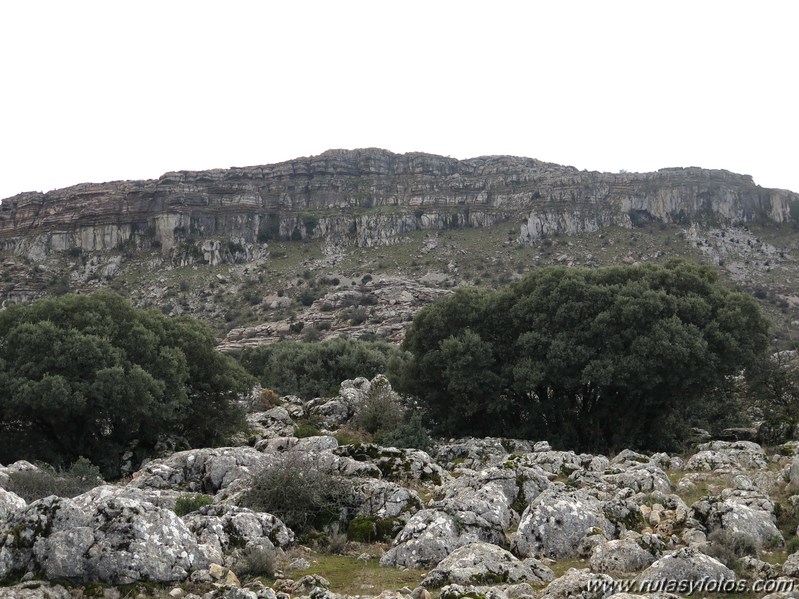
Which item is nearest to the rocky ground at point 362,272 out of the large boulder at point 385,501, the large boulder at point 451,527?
the large boulder at point 385,501

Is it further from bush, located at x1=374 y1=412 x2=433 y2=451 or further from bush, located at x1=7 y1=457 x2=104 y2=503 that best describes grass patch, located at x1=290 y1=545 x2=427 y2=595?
bush, located at x1=374 y1=412 x2=433 y2=451

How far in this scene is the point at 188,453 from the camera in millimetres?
18453

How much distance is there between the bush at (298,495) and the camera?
531 inches

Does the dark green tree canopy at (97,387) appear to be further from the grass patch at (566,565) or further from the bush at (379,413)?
the grass patch at (566,565)

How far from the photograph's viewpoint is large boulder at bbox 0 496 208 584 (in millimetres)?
8836

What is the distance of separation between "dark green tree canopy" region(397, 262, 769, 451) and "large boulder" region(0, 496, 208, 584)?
65.2ft

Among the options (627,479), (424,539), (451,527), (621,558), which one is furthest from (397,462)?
(621,558)

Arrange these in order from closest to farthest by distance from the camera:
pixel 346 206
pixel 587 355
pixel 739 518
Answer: pixel 739 518 → pixel 587 355 → pixel 346 206

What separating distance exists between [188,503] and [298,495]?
238 cm

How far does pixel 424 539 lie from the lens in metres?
11.0

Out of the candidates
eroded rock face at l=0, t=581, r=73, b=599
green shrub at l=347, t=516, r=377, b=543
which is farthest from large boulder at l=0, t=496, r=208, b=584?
green shrub at l=347, t=516, r=377, b=543

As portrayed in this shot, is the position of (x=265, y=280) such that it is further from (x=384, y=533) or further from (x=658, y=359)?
(x=384, y=533)

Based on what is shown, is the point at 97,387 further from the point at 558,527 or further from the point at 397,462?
the point at 558,527

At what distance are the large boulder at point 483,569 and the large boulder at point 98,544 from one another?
3.57 meters
